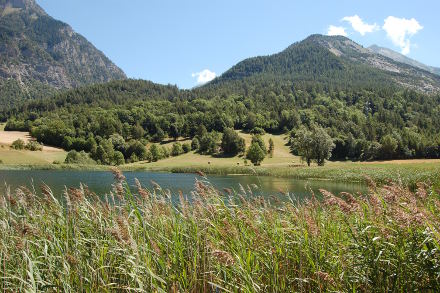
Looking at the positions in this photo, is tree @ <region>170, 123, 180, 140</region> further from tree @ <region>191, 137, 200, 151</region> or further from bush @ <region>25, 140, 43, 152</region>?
bush @ <region>25, 140, 43, 152</region>

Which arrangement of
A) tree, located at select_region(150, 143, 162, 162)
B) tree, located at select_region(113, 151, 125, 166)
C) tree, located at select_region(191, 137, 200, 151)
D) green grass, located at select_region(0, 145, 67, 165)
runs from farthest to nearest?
tree, located at select_region(191, 137, 200, 151) → tree, located at select_region(150, 143, 162, 162) → tree, located at select_region(113, 151, 125, 166) → green grass, located at select_region(0, 145, 67, 165)

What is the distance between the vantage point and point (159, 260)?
5258 mm

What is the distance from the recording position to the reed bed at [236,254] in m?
4.74

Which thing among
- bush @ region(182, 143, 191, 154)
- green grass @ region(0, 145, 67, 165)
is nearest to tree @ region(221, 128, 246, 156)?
bush @ region(182, 143, 191, 154)

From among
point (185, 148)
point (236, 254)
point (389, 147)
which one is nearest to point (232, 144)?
point (185, 148)

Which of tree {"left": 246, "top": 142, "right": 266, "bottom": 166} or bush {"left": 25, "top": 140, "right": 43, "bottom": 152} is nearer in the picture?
tree {"left": 246, "top": 142, "right": 266, "bottom": 166}

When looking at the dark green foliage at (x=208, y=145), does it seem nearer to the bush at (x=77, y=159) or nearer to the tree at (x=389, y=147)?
the bush at (x=77, y=159)

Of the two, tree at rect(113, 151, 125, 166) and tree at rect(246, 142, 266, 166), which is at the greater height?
tree at rect(246, 142, 266, 166)

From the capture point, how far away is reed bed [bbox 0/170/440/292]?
15.5 feet

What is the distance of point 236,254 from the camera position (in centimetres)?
542

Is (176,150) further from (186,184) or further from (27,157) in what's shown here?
(186,184)

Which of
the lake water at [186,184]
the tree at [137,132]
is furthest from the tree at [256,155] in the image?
the tree at [137,132]

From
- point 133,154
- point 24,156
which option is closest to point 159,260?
point 24,156

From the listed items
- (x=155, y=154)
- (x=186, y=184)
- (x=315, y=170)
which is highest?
(x=315, y=170)
